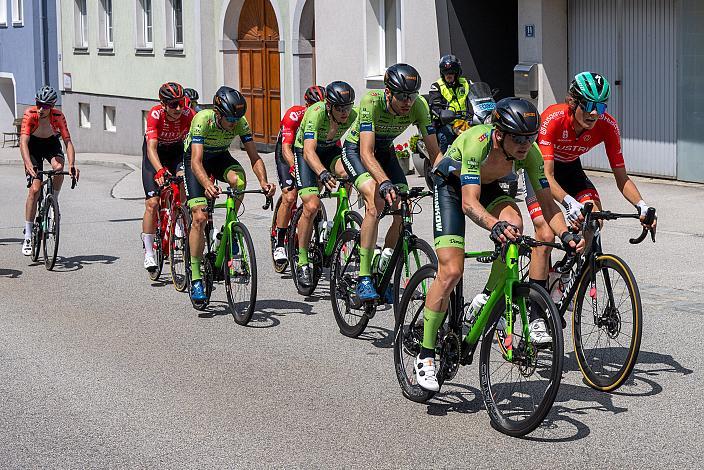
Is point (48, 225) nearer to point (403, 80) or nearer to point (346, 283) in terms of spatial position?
point (346, 283)

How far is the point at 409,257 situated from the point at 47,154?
6.38 m

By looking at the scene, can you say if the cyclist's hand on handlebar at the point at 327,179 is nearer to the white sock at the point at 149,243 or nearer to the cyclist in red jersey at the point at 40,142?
the white sock at the point at 149,243

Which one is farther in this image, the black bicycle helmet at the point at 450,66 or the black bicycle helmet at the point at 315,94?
the black bicycle helmet at the point at 450,66

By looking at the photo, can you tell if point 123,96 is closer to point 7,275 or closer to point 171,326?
point 7,275

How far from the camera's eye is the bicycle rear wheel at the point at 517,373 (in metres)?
6.10

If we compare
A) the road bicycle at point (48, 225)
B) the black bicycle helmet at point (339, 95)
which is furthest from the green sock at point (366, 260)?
the road bicycle at point (48, 225)

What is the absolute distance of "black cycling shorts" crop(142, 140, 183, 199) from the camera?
38.2ft

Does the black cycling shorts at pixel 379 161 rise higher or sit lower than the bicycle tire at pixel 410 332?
higher

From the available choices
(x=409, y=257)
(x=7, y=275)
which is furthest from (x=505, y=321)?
(x=7, y=275)

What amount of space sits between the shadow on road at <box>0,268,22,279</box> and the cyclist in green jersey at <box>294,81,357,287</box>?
338cm

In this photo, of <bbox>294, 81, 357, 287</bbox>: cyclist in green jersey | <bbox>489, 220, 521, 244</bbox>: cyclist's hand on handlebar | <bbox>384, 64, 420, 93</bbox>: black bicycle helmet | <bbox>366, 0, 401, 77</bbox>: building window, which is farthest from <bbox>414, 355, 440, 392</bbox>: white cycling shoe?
<bbox>366, 0, 401, 77</bbox>: building window

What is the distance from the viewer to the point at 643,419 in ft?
21.7

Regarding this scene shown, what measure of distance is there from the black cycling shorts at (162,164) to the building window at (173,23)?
18393 millimetres

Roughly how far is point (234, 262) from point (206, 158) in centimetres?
114
